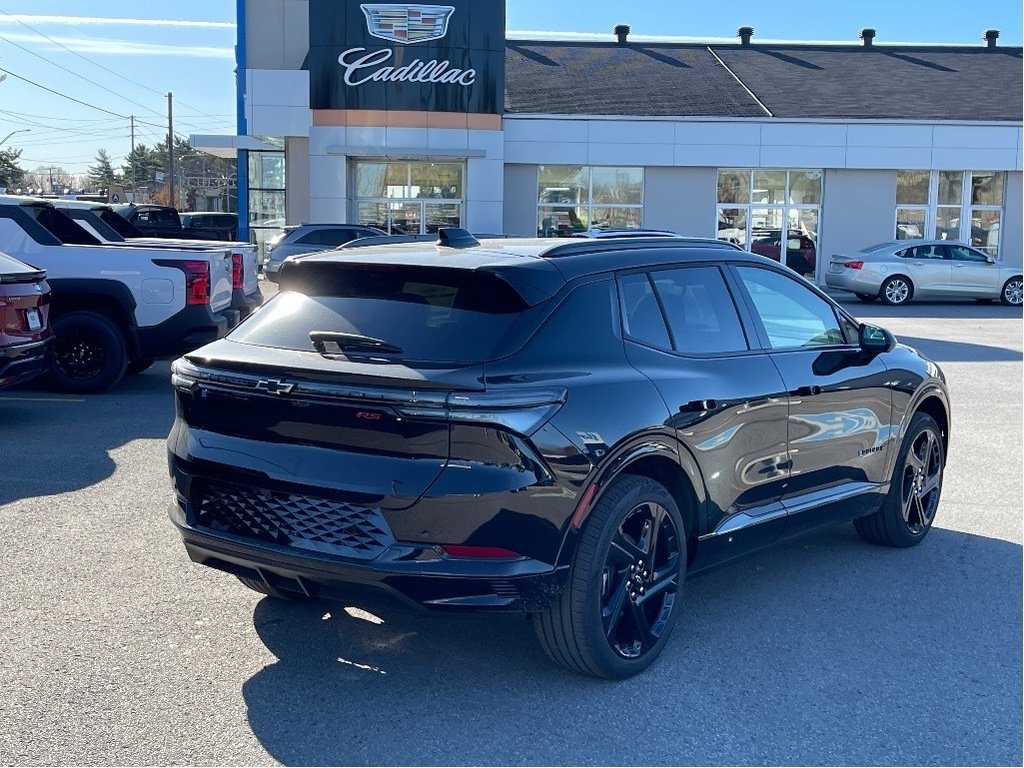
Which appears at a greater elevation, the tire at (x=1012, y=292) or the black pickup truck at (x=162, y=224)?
the black pickup truck at (x=162, y=224)

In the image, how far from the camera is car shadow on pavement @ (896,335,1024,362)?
605 inches

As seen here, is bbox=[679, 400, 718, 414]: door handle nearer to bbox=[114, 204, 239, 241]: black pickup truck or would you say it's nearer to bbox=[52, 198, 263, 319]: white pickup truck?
bbox=[52, 198, 263, 319]: white pickup truck

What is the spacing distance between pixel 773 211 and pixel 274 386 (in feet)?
89.2

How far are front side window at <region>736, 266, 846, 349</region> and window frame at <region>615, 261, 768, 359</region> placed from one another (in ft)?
0.36

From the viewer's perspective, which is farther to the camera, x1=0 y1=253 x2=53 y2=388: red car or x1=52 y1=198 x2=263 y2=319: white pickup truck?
x1=52 y1=198 x2=263 y2=319: white pickup truck

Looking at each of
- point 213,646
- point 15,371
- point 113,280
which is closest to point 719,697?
point 213,646

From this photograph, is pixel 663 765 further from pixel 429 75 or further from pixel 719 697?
pixel 429 75

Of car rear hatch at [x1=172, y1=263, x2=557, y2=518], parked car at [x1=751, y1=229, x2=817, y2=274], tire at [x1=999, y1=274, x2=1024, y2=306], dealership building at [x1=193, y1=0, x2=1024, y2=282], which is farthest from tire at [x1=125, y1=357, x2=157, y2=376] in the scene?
parked car at [x1=751, y1=229, x2=817, y2=274]

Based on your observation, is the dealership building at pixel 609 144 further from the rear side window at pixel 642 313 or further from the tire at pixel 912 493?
the rear side window at pixel 642 313

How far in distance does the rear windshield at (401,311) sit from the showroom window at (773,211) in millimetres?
25993

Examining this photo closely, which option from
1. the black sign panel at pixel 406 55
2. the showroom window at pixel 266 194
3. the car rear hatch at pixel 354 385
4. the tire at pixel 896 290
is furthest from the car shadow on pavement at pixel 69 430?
the showroom window at pixel 266 194

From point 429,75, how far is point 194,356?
926 inches

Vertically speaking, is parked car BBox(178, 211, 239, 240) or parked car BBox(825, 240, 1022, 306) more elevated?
parked car BBox(178, 211, 239, 240)

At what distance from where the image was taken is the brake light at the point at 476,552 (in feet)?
12.9
